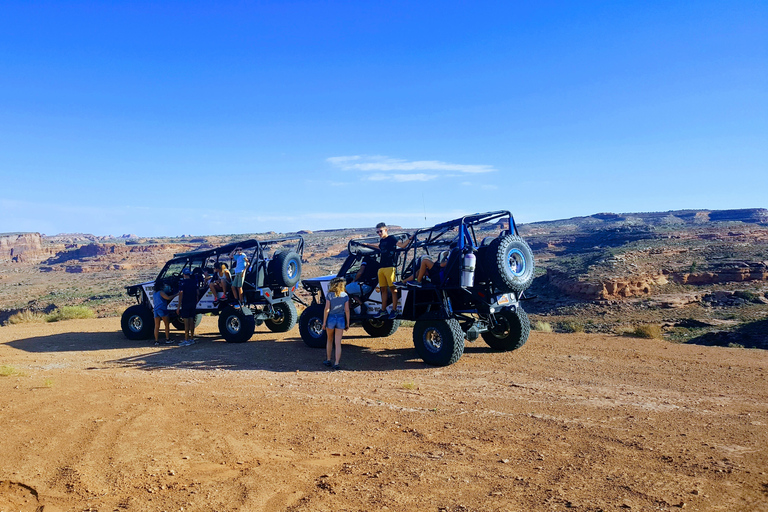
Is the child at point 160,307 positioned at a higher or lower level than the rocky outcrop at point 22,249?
lower

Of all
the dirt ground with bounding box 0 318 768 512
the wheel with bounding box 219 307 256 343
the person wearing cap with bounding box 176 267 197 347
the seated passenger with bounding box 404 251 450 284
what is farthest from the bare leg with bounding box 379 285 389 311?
the person wearing cap with bounding box 176 267 197 347

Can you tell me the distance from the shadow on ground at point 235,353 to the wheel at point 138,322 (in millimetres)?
284

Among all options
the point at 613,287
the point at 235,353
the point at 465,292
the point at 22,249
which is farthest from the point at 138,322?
the point at 22,249

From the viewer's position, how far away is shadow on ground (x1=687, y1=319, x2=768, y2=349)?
1777 centimetres

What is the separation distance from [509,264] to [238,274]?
21.6ft

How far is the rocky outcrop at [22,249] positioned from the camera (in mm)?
93750

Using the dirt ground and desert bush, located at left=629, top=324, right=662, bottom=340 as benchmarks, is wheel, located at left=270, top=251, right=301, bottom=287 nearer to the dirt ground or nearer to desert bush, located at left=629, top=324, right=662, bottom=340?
the dirt ground

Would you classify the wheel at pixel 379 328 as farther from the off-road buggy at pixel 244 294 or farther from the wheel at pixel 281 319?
the wheel at pixel 281 319

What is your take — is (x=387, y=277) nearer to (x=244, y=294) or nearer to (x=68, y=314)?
(x=244, y=294)

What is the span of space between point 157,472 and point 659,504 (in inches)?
162

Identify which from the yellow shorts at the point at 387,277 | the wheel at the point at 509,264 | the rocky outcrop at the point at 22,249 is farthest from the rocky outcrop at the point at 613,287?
the rocky outcrop at the point at 22,249

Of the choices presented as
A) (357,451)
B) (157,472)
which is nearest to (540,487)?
(357,451)

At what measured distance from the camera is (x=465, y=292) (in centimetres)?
Answer: 980

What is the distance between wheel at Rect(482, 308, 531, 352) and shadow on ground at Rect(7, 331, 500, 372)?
0.96 feet
